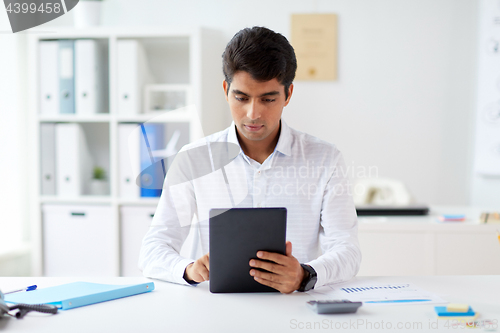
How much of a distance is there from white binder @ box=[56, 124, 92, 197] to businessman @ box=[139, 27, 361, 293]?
1.18m

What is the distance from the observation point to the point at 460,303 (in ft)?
3.15

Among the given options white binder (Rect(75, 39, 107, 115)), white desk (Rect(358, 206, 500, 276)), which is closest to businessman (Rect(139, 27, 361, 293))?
white desk (Rect(358, 206, 500, 276))

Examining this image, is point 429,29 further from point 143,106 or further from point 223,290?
point 223,290

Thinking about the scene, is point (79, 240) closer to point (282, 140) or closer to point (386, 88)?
point (282, 140)

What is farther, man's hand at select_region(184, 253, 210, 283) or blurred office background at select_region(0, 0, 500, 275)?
blurred office background at select_region(0, 0, 500, 275)

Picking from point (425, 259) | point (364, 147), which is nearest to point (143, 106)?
point (364, 147)

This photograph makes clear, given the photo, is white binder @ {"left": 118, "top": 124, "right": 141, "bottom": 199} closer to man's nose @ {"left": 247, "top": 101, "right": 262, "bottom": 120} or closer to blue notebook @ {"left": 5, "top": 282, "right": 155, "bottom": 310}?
man's nose @ {"left": 247, "top": 101, "right": 262, "bottom": 120}

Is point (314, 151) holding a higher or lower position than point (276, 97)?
lower

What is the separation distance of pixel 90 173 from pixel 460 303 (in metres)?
2.13

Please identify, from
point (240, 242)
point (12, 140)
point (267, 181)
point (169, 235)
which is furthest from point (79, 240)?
point (240, 242)

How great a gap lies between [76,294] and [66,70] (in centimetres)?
171

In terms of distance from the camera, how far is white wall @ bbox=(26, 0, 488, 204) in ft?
8.50

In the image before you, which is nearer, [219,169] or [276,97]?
[276,97]

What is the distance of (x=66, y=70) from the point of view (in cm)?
238
